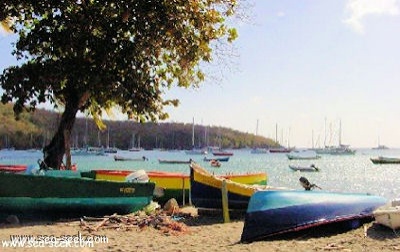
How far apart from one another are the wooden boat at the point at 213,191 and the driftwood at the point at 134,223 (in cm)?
157

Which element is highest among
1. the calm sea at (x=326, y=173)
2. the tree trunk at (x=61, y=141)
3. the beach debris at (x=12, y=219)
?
the tree trunk at (x=61, y=141)

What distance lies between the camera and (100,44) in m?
18.4

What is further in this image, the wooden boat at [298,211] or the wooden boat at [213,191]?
the wooden boat at [213,191]

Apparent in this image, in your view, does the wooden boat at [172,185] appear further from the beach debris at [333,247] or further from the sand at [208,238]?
the beach debris at [333,247]

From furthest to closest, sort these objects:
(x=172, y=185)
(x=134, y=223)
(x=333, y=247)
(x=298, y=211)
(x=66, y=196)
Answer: (x=172, y=185)
(x=66, y=196)
(x=134, y=223)
(x=298, y=211)
(x=333, y=247)

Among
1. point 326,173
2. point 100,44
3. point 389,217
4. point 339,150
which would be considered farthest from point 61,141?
point 339,150

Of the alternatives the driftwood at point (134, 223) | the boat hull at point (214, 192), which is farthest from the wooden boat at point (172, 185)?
the driftwood at point (134, 223)

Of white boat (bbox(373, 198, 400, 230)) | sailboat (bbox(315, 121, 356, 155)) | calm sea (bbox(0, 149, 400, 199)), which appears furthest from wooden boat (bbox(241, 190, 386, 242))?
sailboat (bbox(315, 121, 356, 155))

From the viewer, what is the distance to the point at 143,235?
13086 mm

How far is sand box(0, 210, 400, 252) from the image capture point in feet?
Answer: 36.9

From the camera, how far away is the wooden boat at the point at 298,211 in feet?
40.1

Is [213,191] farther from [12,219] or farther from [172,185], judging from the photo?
[12,219]

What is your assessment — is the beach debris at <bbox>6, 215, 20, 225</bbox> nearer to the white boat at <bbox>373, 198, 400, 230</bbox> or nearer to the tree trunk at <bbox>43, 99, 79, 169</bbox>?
the tree trunk at <bbox>43, 99, 79, 169</bbox>

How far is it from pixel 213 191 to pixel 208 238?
3340 mm
